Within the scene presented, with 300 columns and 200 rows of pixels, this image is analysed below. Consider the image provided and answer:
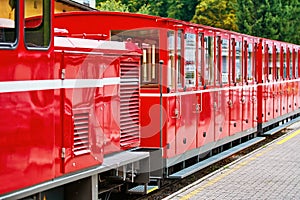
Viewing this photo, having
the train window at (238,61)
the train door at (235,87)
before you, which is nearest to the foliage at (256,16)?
the train window at (238,61)

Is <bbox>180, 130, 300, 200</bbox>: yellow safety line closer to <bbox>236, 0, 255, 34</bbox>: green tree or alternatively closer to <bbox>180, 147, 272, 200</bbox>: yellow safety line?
<bbox>180, 147, 272, 200</bbox>: yellow safety line

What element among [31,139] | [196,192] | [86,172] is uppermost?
[31,139]

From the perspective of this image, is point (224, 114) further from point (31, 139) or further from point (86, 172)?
point (31, 139)

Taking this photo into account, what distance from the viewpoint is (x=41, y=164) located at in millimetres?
6836

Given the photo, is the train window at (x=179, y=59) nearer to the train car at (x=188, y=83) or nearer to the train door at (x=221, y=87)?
the train car at (x=188, y=83)

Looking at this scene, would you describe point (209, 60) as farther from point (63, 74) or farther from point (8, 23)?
point (8, 23)

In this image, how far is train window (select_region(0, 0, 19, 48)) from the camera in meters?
6.10

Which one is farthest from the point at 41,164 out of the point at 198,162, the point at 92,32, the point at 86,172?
the point at 198,162

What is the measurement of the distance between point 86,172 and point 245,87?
10879 millimetres

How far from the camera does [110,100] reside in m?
8.92

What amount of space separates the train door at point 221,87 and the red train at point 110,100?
0.08 ft

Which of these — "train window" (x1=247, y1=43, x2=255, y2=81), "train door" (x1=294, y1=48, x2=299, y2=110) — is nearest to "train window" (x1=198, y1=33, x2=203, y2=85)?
"train window" (x1=247, y1=43, x2=255, y2=81)

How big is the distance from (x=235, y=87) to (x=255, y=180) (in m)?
4.83

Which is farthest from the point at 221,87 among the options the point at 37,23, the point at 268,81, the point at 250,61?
Answer: the point at 37,23
